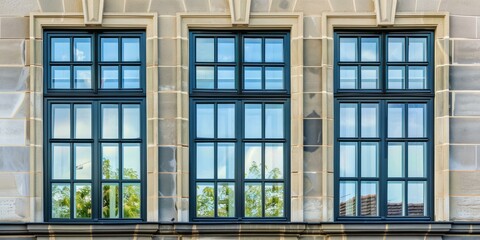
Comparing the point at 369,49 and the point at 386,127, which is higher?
the point at 369,49

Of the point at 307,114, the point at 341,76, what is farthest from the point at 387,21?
the point at 307,114

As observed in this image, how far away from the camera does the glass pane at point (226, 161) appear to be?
34.3 ft

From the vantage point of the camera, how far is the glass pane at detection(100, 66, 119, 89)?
1047 cm

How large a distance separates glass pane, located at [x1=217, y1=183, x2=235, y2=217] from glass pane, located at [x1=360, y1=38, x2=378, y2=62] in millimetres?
2915

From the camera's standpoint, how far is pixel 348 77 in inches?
415

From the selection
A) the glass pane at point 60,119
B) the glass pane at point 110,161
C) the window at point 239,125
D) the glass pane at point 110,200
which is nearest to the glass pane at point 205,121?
the window at point 239,125

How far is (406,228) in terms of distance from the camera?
1012 centimetres

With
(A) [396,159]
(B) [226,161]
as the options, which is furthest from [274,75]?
(A) [396,159]

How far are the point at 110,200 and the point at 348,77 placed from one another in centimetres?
421

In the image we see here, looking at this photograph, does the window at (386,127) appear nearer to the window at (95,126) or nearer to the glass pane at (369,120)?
the glass pane at (369,120)

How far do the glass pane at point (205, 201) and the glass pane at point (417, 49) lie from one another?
3787mm

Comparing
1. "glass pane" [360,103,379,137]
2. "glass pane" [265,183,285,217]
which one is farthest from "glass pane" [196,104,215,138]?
"glass pane" [360,103,379,137]

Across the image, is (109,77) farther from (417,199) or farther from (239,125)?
(417,199)

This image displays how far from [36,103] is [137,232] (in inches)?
99.1
